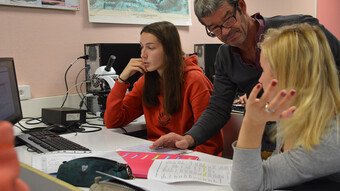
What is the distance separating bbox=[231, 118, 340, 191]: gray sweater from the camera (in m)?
0.79

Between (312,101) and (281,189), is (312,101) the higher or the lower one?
the higher one

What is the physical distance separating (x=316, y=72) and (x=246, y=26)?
62 cm

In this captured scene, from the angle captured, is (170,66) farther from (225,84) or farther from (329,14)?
(329,14)

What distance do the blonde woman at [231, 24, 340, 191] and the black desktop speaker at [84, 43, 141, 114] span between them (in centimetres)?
136

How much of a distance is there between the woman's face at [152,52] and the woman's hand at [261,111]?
0.96 m

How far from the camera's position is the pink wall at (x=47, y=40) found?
1.94m

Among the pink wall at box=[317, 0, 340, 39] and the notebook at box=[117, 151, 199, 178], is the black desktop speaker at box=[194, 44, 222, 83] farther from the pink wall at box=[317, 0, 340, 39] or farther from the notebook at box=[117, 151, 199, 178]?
the pink wall at box=[317, 0, 340, 39]

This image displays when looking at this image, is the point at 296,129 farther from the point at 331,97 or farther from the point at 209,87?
the point at 209,87

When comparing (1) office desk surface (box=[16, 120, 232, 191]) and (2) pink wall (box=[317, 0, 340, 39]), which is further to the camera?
(2) pink wall (box=[317, 0, 340, 39])

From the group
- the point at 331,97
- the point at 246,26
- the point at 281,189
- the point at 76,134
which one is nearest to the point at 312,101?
the point at 331,97

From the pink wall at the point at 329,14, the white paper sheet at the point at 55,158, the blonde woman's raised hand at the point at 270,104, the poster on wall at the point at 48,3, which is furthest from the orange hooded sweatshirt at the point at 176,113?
the pink wall at the point at 329,14

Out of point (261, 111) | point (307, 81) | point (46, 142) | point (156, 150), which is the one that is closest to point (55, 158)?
point (46, 142)

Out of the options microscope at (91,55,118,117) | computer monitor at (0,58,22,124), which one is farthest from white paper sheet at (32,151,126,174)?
microscope at (91,55,118,117)

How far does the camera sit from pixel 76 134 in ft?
5.24
